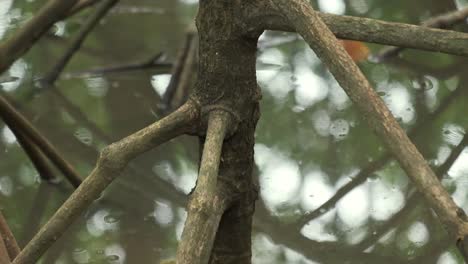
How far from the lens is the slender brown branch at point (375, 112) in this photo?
A: 70 cm

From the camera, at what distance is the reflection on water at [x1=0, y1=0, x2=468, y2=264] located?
1.59 m

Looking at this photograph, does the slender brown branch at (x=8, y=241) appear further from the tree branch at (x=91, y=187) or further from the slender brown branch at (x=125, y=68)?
the slender brown branch at (x=125, y=68)

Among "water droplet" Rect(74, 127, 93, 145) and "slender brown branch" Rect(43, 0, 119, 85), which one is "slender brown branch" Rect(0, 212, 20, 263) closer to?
"water droplet" Rect(74, 127, 93, 145)

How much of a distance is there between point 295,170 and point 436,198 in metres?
1.14

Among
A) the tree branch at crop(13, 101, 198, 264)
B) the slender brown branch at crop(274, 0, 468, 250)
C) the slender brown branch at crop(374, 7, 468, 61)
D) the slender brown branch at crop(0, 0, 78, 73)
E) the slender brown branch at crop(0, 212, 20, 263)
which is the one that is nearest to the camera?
the slender brown branch at crop(274, 0, 468, 250)

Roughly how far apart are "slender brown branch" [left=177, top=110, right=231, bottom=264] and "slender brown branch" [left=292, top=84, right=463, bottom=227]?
2.14 ft

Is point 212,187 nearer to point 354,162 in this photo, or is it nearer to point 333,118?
point 354,162

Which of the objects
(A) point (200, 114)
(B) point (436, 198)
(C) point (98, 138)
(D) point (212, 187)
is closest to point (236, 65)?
(A) point (200, 114)

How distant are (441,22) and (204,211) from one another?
164 cm

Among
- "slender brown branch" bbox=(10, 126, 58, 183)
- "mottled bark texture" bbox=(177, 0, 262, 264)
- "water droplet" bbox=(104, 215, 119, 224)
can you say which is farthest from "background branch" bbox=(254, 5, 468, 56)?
"slender brown branch" bbox=(10, 126, 58, 183)

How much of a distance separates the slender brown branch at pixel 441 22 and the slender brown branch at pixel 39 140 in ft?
3.29

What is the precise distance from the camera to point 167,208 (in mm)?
1718

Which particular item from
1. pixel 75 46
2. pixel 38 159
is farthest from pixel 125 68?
pixel 38 159

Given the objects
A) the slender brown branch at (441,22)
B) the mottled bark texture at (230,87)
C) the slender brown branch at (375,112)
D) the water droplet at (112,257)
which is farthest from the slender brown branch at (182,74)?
the slender brown branch at (375,112)
